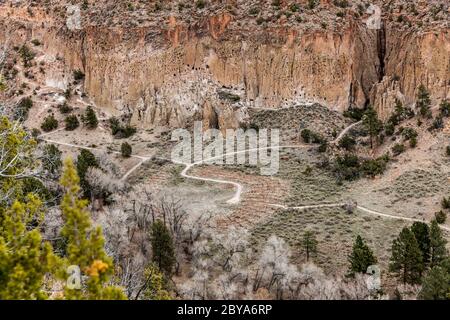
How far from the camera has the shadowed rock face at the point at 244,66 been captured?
57.6m

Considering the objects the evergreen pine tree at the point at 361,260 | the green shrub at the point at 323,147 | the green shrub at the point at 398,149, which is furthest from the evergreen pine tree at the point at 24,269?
the green shrub at the point at 398,149

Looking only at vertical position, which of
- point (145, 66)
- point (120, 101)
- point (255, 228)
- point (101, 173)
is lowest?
point (255, 228)

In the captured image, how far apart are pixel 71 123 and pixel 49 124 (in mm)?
2569

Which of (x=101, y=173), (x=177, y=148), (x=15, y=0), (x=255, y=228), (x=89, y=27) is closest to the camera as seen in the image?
(x=255, y=228)

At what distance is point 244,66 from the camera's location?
6144 cm

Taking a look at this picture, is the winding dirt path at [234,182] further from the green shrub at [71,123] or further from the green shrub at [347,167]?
the green shrub at [347,167]

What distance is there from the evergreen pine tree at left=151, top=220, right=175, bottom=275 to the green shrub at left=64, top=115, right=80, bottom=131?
89.3 ft

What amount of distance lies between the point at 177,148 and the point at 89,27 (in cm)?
2041

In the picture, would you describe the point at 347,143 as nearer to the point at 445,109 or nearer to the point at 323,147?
the point at 323,147

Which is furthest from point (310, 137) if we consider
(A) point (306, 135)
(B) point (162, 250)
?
(B) point (162, 250)

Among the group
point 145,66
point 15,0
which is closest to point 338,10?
point 145,66

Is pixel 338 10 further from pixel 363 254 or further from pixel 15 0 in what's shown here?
pixel 15 0

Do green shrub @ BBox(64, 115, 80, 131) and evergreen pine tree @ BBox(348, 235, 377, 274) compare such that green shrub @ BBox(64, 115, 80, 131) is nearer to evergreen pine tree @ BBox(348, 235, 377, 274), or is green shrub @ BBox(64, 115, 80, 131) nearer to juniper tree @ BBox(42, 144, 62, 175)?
juniper tree @ BBox(42, 144, 62, 175)

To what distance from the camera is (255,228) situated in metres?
43.4
